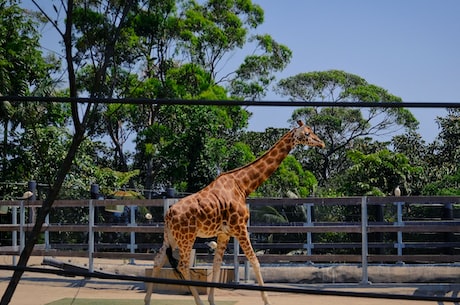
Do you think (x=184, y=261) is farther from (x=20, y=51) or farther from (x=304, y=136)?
(x=20, y=51)

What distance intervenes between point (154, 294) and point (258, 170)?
1695 millimetres

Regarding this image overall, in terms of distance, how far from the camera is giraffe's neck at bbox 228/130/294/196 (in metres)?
7.22

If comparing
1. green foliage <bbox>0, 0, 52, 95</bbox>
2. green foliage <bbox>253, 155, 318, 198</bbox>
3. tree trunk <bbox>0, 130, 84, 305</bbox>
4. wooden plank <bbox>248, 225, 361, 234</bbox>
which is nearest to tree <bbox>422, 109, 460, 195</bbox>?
green foliage <bbox>253, 155, 318, 198</bbox>

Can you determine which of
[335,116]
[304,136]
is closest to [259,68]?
[335,116]

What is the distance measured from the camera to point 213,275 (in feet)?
22.6

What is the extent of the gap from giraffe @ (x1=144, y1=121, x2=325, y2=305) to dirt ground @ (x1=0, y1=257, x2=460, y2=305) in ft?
2.15

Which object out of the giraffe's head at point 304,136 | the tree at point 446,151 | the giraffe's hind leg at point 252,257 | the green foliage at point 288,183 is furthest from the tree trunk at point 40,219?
the tree at point 446,151

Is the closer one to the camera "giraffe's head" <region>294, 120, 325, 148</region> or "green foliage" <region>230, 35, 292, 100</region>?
"giraffe's head" <region>294, 120, 325, 148</region>

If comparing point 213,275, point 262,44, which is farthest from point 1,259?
point 262,44

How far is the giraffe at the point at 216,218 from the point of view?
21.8ft

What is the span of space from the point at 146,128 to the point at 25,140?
5712mm

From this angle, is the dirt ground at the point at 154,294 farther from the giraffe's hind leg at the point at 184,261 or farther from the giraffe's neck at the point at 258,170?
the giraffe's neck at the point at 258,170

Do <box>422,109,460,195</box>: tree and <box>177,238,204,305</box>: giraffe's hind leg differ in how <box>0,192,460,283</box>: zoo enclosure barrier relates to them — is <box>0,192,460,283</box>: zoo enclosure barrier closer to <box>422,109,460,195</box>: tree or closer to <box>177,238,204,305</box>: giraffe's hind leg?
<box>177,238,204,305</box>: giraffe's hind leg

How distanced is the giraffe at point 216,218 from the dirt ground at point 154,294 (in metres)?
0.65
